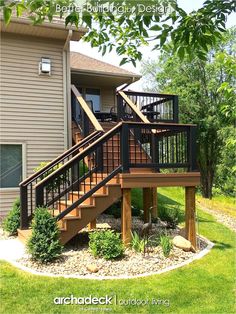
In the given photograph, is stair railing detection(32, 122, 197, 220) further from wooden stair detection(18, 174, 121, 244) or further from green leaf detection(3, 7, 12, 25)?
green leaf detection(3, 7, 12, 25)

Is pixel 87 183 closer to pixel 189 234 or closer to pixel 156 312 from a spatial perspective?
pixel 189 234

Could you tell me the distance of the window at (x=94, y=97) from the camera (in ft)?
42.2

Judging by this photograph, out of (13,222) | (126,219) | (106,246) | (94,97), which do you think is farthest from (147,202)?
(94,97)

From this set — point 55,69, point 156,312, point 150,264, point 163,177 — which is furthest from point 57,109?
point 156,312

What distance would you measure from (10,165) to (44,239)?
13.4ft

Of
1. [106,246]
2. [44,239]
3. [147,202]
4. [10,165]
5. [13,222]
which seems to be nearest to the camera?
[44,239]

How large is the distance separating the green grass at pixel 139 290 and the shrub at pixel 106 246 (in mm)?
736

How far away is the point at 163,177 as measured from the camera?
6770 mm

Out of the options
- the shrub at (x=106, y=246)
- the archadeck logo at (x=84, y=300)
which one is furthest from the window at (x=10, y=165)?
the archadeck logo at (x=84, y=300)

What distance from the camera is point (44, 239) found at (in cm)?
551

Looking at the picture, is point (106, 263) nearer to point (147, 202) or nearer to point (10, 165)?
point (147, 202)

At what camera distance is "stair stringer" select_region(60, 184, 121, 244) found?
6074 millimetres

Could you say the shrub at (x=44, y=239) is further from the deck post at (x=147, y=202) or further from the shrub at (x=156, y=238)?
the deck post at (x=147, y=202)

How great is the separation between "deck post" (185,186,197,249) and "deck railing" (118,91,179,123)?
3735 mm
